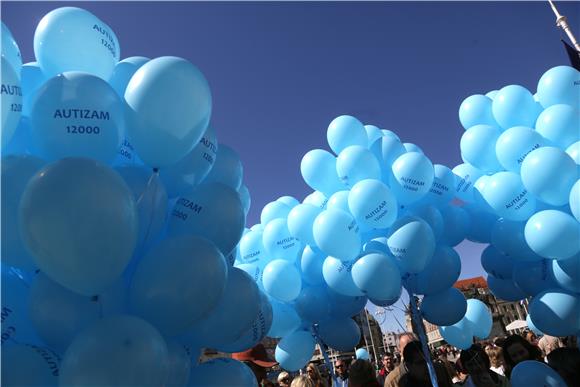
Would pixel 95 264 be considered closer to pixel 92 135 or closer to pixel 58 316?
pixel 58 316

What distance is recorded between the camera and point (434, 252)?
A: 4.84 meters

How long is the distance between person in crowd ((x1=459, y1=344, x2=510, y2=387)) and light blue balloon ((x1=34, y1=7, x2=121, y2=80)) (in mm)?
4603

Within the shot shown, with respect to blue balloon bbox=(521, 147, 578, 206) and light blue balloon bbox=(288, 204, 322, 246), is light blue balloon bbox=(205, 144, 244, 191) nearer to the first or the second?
light blue balloon bbox=(288, 204, 322, 246)

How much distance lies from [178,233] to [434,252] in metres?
3.29

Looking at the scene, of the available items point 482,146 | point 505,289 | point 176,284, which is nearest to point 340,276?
point 482,146

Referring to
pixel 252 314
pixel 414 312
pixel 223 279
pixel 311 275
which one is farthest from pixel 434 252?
pixel 223 279

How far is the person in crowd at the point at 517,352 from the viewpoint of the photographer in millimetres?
4609

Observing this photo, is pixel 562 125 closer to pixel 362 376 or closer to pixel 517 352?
pixel 517 352

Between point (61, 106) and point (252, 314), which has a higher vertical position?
point (61, 106)

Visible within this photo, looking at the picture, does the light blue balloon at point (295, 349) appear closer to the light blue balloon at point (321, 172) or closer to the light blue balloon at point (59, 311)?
the light blue balloon at point (321, 172)

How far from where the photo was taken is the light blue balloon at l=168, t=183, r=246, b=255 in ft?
9.00

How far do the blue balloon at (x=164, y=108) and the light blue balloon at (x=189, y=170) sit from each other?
0.23 meters

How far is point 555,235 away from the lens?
4012 millimetres

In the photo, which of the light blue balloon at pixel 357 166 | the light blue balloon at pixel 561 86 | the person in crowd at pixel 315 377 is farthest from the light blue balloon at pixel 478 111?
the person in crowd at pixel 315 377
